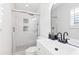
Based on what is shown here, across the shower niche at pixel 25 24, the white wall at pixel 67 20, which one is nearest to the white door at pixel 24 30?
the shower niche at pixel 25 24

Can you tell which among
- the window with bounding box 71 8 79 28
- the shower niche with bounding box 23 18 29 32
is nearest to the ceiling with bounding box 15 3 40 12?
the shower niche with bounding box 23 18 29 32

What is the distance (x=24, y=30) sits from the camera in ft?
8.50

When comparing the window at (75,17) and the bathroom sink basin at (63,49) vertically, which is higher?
the window at (75,17)

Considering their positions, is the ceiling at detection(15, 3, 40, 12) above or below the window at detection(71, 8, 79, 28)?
above

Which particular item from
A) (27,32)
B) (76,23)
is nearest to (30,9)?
(27,32)

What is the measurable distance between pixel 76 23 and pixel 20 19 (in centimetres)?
175

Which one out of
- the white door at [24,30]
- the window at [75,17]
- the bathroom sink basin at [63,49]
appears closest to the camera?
the bathroom sink basin at [63,49]

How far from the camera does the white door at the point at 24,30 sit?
8.21ft

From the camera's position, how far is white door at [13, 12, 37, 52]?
250 centimetres

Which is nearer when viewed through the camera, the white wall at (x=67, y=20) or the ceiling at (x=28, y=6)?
the white wall at (x=67, y=20)

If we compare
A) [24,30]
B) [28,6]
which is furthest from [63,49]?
[28,6]

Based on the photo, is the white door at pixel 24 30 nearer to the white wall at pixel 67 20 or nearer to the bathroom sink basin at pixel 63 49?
→ the white wall at pixel 67 20

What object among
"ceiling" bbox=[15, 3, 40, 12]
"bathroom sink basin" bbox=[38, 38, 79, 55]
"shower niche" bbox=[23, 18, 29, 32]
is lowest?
"bathroom sink basin" bbox=[38, 38, 79, 55]

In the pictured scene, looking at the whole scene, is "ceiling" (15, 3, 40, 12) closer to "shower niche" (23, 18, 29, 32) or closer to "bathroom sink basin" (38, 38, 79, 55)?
"shower niche" (23, 18, 29, 32)
